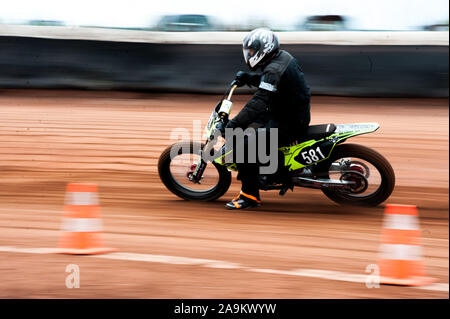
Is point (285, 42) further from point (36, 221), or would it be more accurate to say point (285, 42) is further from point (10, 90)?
point (36, 221)

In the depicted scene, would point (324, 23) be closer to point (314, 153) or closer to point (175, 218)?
point (314, 153)

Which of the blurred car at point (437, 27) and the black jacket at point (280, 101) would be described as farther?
the blurred car at point (437, 27)

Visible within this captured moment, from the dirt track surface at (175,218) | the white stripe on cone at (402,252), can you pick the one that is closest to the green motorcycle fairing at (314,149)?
the dirt track surface at (175,218)

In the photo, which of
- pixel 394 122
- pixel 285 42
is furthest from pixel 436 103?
pixel 285 42

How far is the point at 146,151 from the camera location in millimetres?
9477

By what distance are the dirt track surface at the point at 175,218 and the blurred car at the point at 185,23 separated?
3.46 m

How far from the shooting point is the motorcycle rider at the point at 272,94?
6133 mm

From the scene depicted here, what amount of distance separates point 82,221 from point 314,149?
8.81ft

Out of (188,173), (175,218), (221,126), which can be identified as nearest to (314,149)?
(221,126)

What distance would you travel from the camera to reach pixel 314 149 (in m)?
6.27

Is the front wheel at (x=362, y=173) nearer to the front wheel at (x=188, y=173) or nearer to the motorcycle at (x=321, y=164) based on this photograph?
the motorcycle at (x=321, y=164)

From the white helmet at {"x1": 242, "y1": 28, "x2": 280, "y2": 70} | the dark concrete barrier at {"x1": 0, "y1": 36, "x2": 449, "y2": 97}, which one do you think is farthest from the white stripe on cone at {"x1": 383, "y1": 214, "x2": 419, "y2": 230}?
the dark concrete barrier at {"x1": 0, "y1": 36, "x2": 449, "y2": 97}

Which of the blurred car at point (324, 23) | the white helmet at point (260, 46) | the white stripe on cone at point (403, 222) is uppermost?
the blurred car at point (324, 23)

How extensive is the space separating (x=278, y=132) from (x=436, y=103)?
7.85m
